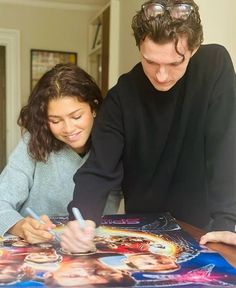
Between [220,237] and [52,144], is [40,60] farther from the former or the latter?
[220,237]

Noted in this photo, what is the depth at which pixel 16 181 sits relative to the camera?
1.09 metres

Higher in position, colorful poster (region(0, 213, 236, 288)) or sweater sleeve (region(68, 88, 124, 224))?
sweater sleeve (region(68, 88, 124, 224))

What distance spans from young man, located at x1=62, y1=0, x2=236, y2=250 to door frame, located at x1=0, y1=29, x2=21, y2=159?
3.46 meters

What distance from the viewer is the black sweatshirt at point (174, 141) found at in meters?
0.93

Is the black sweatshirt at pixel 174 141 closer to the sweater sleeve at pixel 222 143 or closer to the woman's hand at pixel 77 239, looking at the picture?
the sweater sleeve at pixel 222 143

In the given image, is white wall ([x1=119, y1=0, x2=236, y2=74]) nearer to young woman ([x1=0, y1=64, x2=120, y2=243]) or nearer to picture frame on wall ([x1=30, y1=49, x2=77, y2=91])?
young woman ([x1=0, y1=64, x2=120, y2=243])

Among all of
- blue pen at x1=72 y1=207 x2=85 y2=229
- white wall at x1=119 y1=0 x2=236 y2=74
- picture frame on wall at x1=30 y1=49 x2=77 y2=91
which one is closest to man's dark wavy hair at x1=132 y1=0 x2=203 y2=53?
blue pen at x1=72 y1=207 x2=85 y2=229

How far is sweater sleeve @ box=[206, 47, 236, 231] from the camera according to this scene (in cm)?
88

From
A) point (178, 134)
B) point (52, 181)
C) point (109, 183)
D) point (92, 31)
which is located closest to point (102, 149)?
point (109, 183)

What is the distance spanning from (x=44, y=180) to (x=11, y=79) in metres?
3.33

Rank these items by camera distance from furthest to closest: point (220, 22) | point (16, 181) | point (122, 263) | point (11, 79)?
point (11, 79)
point (220, 22)
point (16, 181)
point (122, 263)

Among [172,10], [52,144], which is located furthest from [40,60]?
[172,10]

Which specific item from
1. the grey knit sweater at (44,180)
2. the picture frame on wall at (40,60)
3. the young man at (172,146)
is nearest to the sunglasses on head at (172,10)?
the young man at (172,146)

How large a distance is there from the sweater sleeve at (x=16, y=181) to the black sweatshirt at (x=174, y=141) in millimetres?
218
